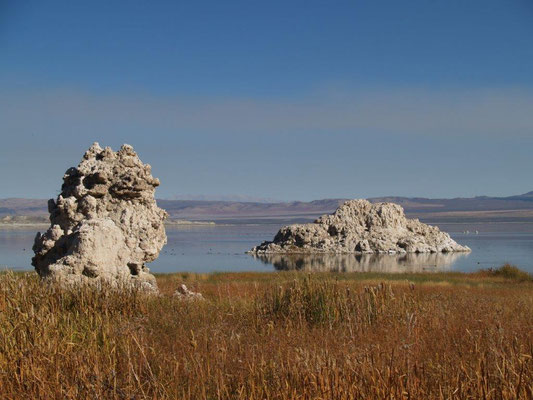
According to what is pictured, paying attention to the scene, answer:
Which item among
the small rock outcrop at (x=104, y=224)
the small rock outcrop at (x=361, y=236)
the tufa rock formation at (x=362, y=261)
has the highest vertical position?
the small rock outcrop at (x=104, y=224)

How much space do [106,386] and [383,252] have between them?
46.2m

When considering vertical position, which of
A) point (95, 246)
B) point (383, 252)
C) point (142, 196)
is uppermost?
point (142, 196)

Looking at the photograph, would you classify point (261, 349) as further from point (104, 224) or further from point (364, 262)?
point (364, 262)

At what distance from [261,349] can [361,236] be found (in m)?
46.2

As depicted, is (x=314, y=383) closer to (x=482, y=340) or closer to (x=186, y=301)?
(x=482, y=340)

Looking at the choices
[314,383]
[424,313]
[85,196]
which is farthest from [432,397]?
[85,196]

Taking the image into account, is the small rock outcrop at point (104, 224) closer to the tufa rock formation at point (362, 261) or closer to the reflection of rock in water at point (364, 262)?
the tufa rock formation at point (362, 261)

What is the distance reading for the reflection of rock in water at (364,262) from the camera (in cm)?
3638

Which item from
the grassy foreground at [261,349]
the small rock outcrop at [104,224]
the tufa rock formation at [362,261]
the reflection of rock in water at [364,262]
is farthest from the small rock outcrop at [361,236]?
the grassy foreground at [261,349]

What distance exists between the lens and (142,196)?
1545 cm

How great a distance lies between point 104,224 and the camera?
13594mm

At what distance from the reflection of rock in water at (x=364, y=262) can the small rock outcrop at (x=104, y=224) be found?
19.7 meters

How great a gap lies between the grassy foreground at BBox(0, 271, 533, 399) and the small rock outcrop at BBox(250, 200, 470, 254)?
38528mm

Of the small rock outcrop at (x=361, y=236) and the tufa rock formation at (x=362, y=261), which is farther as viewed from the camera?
the small rock outcrop at (x=361, y=236)
